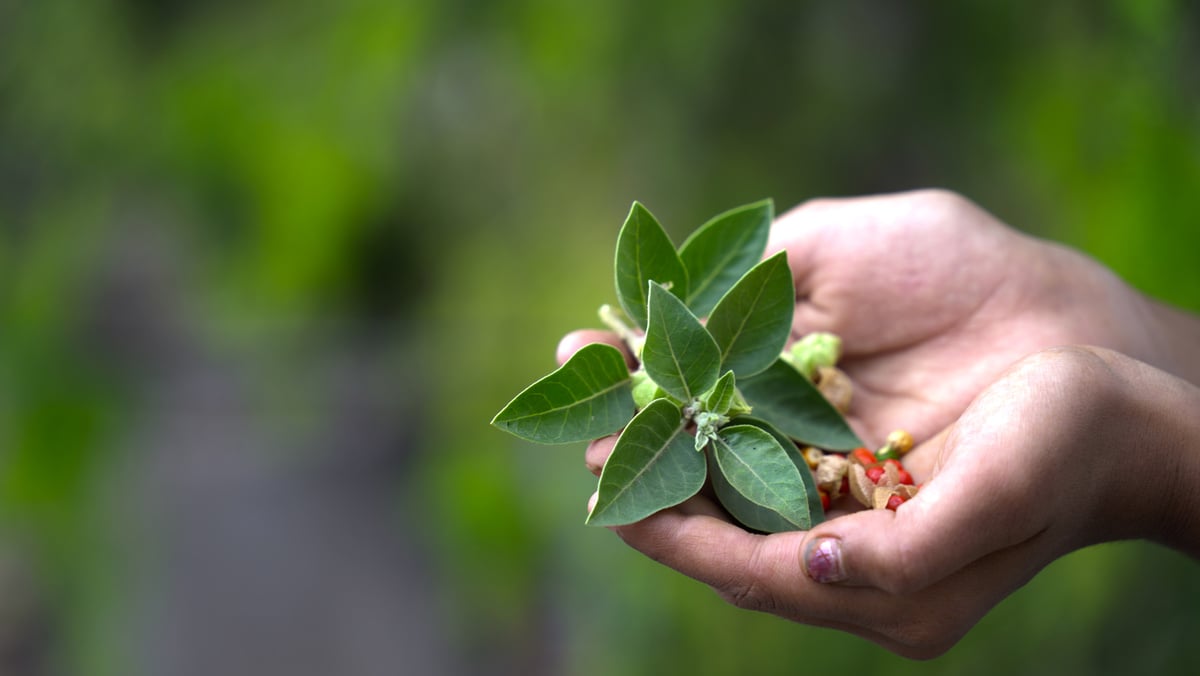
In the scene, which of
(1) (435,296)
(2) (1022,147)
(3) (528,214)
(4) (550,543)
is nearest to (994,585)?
(2) (1022,147)

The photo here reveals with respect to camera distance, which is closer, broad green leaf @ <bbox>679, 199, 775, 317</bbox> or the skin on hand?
the skin on hand

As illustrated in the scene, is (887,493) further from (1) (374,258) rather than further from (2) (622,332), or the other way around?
(1) (374,258)

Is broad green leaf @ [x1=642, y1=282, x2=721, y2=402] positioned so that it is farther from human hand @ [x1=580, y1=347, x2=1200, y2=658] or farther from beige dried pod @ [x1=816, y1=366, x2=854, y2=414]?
beige dried pod @ [x1=816, y1=366, x2=854, y2=414]

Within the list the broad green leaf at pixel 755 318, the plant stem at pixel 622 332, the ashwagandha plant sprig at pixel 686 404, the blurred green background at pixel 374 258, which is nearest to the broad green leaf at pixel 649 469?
the ashwagandha plant sprig at pixel 686 404

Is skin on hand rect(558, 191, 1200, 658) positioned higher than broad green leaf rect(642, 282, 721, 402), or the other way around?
broad green leaf rect(642, 282, 721, 402)

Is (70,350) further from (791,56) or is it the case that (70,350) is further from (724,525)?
(724,525)

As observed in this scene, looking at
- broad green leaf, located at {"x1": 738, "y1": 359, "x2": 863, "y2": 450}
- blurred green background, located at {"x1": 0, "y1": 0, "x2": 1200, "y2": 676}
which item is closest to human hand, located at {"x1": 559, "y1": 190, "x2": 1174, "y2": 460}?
broad green leaf, located at {"x1": 738, "y1": 359, "x2": 863, "y2": 450}
